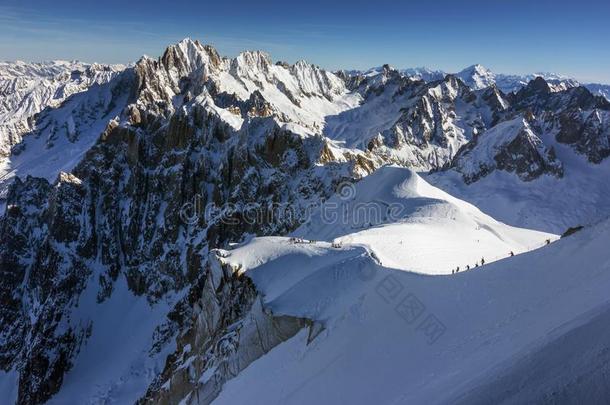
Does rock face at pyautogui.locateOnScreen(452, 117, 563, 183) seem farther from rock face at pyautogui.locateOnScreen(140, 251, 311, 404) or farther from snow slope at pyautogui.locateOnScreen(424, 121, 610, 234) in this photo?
rock face at pyautogui.locateOnScreen(140, 251, 311, 404)

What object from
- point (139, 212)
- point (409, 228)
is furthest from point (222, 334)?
point (139, 212)

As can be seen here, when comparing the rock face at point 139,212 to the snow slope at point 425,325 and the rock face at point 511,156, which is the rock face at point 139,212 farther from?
the rock face at point 511,156

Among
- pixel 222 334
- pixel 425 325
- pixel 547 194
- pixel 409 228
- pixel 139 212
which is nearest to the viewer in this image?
pixel 425 325

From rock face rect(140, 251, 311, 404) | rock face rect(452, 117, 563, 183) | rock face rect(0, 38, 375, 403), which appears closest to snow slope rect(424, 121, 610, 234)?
rock face rect(452, 117, 563, 183)

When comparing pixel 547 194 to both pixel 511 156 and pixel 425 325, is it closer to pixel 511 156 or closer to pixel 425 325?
pixel 511 156

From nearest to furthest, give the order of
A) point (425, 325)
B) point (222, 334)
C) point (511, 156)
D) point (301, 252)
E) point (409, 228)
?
point (425, 325) < point (301, 252) < point (222, 334) < point (409, 228) < point (511, 156)

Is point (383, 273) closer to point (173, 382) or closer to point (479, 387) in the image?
point (479, 387)
